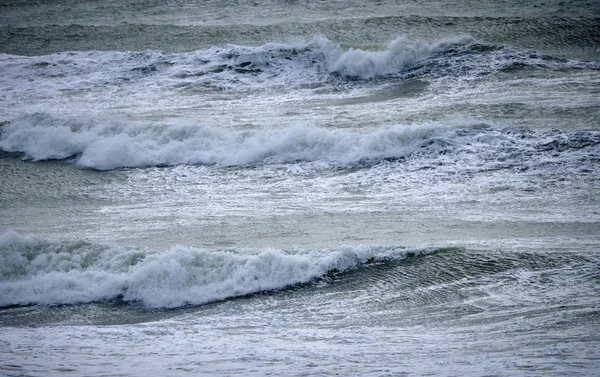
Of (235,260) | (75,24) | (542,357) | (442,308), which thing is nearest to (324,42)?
(75,24)

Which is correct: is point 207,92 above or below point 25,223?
above

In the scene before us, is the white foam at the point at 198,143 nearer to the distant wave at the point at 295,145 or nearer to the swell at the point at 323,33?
the distant wave at the point at 295,145

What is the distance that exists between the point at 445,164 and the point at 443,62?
461cm

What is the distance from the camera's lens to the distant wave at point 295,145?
34.0ft

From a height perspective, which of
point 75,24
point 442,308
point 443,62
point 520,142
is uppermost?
point 75,24

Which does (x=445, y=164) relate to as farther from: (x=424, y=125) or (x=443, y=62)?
(x=443, y=62)

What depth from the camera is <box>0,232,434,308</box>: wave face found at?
7.53 meters

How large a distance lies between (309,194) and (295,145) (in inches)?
67.4

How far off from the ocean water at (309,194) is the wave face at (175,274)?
0.02 m

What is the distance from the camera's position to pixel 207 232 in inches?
→ 350

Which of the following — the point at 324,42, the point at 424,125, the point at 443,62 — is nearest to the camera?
the point at 424,125

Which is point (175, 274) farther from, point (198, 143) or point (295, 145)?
point (198, 143)

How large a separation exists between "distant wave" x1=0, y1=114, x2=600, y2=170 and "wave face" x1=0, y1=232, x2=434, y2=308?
10.9ft


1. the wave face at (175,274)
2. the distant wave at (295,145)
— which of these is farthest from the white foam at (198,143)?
the wave face at (175,274)
